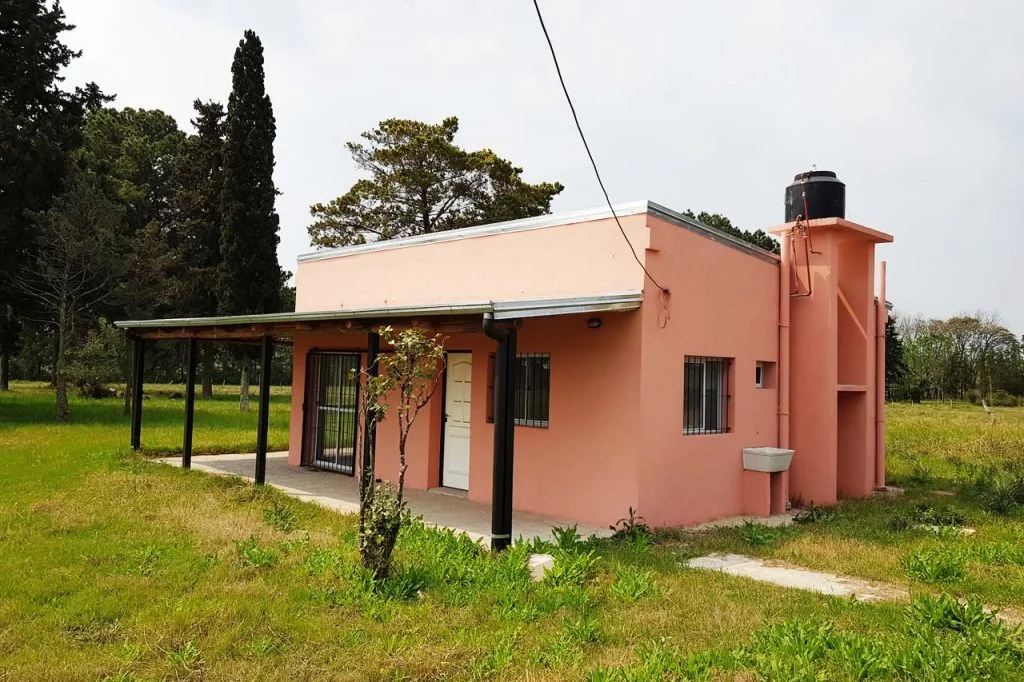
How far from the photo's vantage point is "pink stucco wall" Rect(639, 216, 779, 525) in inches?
323

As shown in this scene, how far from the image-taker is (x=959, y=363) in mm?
39938

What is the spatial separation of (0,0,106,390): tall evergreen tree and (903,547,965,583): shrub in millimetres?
22313

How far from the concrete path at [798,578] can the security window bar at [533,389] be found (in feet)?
9.33

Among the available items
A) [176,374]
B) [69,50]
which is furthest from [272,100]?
[176,374]

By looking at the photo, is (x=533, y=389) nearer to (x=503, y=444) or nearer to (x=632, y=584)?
(x=503, y=444)

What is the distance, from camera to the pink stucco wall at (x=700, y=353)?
8.20 m

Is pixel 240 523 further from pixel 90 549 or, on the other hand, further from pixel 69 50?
pixel 69 50

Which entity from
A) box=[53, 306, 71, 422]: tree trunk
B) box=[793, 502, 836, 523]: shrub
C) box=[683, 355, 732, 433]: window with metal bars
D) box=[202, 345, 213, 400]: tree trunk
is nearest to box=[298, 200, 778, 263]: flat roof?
box=[683, 355, 732, 433]: window with metal bars

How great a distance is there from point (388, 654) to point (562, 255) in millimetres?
5803

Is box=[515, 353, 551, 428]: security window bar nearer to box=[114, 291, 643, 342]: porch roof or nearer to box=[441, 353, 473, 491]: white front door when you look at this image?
box=[441, 353, 473, 491]: white front door

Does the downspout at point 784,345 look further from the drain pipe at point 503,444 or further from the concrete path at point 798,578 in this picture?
the drain pipe at point 503,444

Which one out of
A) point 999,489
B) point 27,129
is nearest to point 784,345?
point 999,489

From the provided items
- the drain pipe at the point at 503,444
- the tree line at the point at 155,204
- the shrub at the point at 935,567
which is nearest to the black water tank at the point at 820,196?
the shrub at the point at 935,567

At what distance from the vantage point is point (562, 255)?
915 centimetres
